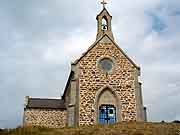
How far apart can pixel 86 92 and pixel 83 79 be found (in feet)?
4.52

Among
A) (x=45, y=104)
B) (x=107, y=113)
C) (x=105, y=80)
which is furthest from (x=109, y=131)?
(x=45, y=104)

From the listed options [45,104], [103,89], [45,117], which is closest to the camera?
[103,89]

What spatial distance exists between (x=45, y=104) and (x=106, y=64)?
339 inches

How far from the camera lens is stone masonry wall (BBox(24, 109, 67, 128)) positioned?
33781 millimetres

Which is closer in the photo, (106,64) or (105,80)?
(105,80)

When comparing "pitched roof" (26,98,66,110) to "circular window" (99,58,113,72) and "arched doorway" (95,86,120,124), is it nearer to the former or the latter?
"arched doorway" (95,86,120,124)

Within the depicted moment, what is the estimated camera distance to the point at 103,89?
31234mm

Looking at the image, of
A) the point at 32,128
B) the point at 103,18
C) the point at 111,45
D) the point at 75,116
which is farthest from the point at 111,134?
the point at 103,18

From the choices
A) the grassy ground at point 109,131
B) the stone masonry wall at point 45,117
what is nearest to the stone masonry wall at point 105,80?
the stone masonry wall at point 45,117

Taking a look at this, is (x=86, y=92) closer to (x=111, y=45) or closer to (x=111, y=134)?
(x=111, y=45)

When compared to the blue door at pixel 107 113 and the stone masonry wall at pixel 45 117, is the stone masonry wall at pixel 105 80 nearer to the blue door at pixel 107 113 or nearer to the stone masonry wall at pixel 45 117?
the blue door at pixel 107 113

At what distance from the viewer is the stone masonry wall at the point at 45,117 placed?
33.8 meters

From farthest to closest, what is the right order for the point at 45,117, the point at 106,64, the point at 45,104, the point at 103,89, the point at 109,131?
1. the point at 45,104
2. the point at 45,117
3. the point at 106,64
4. the point at 103,89
5. the point at 109,131

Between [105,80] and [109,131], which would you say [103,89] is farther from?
[109,131]
